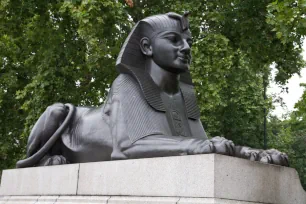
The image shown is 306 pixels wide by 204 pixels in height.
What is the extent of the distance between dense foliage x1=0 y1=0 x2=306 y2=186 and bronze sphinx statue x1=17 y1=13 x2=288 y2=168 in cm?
675

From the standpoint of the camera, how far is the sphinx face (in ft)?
20.1

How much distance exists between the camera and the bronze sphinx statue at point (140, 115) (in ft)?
18.4

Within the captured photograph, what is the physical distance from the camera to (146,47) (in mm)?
6371

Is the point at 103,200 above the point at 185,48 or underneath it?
underneath

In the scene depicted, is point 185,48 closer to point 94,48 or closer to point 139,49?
point 139,49

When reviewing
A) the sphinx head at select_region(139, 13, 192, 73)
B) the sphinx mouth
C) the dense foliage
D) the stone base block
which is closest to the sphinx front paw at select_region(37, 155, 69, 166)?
the stone base block

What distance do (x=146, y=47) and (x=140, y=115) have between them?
40.0 inches

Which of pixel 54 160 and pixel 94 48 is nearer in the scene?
pixel 54 160

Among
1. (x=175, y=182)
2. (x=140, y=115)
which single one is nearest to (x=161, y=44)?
(x=140, y=115)

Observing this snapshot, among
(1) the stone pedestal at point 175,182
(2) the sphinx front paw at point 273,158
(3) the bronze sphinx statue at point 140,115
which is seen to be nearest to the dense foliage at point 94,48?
(3) the bronze sphinx statue at point 140,115

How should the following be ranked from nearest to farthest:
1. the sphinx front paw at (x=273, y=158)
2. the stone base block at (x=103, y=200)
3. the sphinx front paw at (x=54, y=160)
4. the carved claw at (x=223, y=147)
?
the stone base block at (x=103, y=200)
the carved claw at (x=223, y=147)
the sphinx front paw at (x=273, y=158)
the sphinx front paw at (x=54, y=160)

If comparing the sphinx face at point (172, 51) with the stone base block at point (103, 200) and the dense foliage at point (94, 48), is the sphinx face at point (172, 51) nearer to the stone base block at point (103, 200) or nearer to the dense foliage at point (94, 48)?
the stone base block at point (103, 200)

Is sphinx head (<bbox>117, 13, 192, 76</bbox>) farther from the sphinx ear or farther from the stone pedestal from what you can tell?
the stone pedestal

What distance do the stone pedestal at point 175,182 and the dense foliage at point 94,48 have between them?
7.83 metres
